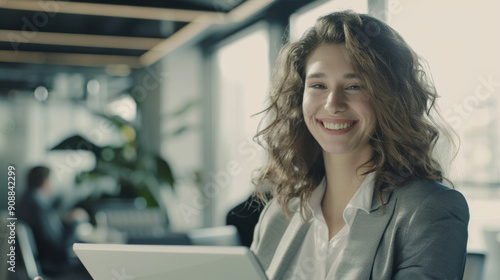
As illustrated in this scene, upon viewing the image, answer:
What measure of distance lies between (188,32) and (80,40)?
136cm

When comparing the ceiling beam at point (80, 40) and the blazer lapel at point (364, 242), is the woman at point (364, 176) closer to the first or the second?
the blazer lapel at point (364, 242)

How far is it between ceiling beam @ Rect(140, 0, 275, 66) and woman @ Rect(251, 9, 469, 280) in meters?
3.74

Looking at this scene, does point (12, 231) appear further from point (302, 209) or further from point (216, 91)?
point (216, 91)

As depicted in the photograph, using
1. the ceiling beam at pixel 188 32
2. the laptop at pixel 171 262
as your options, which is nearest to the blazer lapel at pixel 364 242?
the laptop at pixel 171 262

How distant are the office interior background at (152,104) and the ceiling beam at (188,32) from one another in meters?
0.02

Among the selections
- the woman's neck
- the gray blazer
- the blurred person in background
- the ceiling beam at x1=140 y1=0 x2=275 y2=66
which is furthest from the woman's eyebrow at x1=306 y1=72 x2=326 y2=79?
the ceiling beam at x1=140 y1=0 x2=275 y2=66

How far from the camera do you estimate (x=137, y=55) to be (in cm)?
738

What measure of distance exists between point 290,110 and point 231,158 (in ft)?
16.0

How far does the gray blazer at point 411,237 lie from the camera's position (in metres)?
1.10

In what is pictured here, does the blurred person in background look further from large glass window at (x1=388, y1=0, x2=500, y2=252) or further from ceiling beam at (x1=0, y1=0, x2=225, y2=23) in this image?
large glass window at (x1=388, y1=0, x2=500, y2=252)

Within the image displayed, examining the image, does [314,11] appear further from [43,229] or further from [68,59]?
[68,59]

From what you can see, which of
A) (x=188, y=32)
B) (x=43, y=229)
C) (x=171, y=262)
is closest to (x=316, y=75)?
(x=171, y=262)

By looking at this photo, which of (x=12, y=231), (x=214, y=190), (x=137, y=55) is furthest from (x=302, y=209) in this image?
(x=137, y=55)

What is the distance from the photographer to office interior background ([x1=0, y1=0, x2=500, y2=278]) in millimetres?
4695
